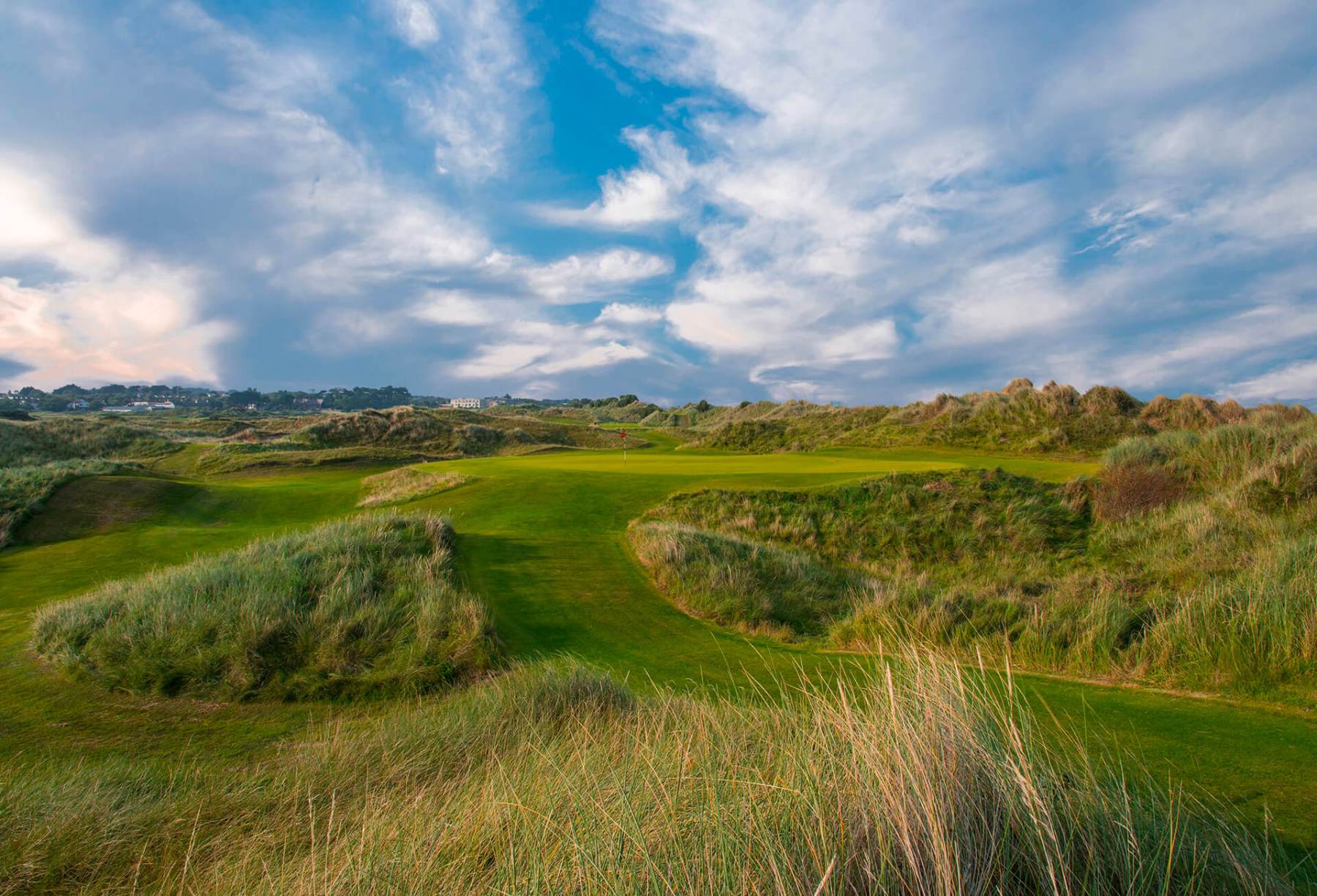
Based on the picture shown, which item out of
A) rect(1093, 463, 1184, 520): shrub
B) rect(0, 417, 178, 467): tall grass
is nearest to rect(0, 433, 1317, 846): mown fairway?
rect(1093, 463, 1184, 520): shrub

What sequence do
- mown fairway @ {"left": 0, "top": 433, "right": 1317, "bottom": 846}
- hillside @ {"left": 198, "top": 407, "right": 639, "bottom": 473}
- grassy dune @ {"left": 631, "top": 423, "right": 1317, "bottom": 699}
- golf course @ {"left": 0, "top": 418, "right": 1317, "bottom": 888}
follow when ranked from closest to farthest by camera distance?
golf course @ {"left": 0, "top": 418, "right": 1317, "bottom": 888} < mown fairway @ {"left": 0, "top": 433, "right": 1317, "bottom": 846} < grassy dune @ {"left": 631, "top": 423, "right": 1317, "bottom": 699} < hillside @ {"left": 198, "top": 407, "right": 639, "bottom": 473}

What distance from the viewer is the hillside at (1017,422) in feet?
79.5

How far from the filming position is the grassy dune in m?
5.84

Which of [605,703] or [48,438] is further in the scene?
[48,438]

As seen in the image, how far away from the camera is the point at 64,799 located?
352cm

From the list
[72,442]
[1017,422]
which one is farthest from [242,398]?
[1017,422]

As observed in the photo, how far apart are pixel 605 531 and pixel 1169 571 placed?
10.3 meters

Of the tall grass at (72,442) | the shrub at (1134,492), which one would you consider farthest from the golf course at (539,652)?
the tall grass at (72,442)

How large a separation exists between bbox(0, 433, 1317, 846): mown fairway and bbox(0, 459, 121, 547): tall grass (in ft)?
1.34

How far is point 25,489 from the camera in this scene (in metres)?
15.4

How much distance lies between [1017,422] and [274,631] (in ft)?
95.7

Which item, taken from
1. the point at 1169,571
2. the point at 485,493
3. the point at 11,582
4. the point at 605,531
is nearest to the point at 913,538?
the point at 1169,571

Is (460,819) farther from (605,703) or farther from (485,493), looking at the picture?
(485,493)

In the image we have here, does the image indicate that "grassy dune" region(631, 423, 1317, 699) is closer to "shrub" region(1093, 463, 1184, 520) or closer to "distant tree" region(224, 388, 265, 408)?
"shrub" region(1093, 463, 1184, 520)
